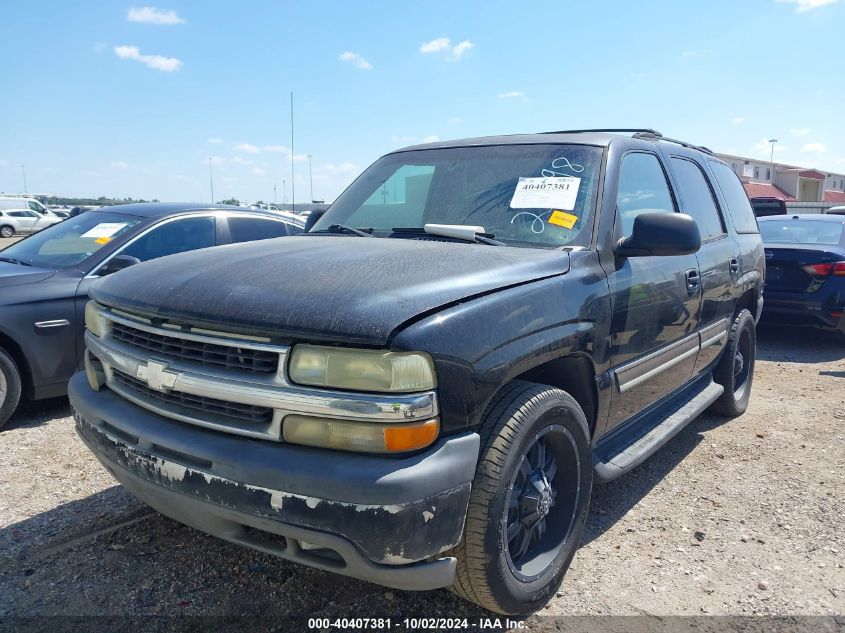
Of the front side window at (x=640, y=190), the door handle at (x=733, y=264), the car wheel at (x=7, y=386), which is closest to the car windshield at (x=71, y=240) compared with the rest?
the car wheel at (x=7, y=386)

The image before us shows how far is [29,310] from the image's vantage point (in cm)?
432

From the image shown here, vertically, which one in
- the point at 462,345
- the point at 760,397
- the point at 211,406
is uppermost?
the point at 462,345

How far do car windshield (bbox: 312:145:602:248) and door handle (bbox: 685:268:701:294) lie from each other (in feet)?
3.23

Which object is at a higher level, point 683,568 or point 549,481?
point 549,481

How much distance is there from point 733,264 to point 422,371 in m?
3.36

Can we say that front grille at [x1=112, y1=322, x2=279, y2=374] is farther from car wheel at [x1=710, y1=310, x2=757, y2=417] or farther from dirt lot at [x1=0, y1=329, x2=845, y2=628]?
car wheel at [x1=710, y1=310, x2=757, y2=417]

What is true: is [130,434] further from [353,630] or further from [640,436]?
[640,436]

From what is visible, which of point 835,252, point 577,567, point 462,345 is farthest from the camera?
point 835,252

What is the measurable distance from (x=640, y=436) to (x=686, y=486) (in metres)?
0.69

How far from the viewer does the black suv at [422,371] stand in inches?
74.1

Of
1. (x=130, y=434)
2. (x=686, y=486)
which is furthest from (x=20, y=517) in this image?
(x=686, y=486)

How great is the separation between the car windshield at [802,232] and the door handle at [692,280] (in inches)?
191

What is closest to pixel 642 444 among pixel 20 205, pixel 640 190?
pixel 640 190

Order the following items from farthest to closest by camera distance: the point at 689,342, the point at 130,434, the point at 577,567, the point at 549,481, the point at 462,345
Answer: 1. the point at 689,342
2. the point at 577,567
3. the point at 549,481
4. the point at 130,434
5. the point at 462,345
